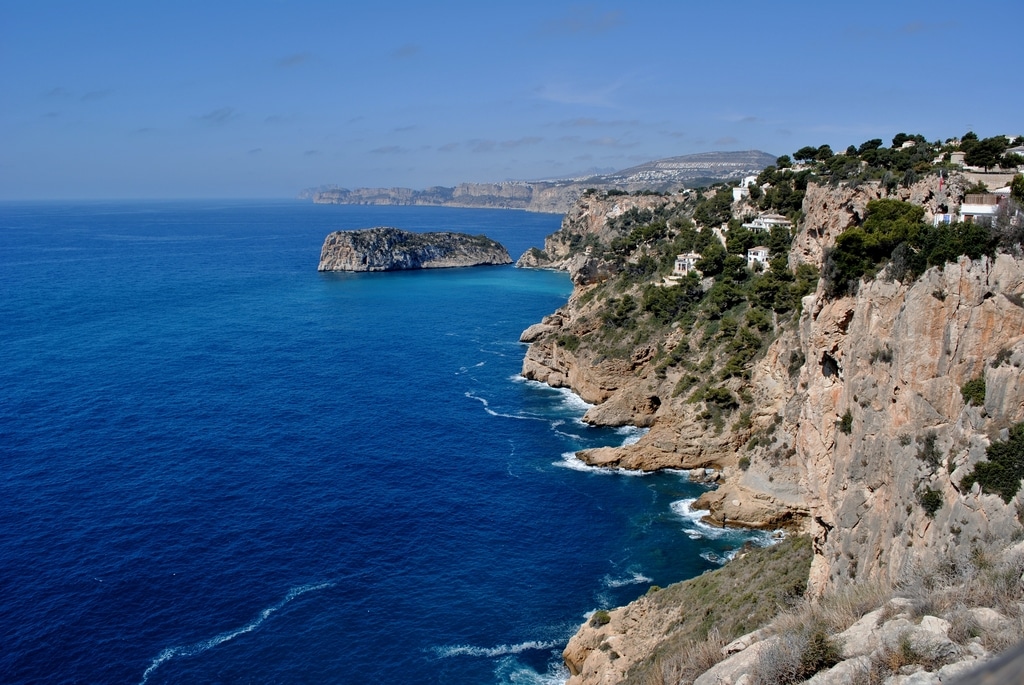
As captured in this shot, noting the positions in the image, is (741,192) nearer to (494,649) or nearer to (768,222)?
(768,222)

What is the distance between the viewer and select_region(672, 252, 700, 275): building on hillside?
7794 cm

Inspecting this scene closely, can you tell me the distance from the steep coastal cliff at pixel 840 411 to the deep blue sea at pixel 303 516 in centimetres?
384

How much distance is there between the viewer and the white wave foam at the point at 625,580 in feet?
127

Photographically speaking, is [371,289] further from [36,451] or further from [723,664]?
[723,664]

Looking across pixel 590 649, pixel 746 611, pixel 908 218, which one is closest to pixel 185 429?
pixel 590 649

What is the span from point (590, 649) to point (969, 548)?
17.5 meters

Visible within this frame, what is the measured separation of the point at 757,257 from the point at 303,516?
1764 inches

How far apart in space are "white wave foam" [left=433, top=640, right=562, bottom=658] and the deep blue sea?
11cm

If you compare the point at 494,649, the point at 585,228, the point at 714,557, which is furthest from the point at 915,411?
the point at 585,228

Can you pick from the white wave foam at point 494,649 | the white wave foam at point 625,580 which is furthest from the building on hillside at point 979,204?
the white wave foam at point 494,649

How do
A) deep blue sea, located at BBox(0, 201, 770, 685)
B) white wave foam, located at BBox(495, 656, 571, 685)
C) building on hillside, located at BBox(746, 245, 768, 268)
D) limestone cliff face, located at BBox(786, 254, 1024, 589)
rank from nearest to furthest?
limestone cliff face, located at BBox(786, 254, 1024, 589) < white wave foam, located at BBox(495, 656, 571, 685) < deep blue sea, located at BBox(0, 201, 770, 685) < building on hillside, located at BBox(746, 245, 768, 268)

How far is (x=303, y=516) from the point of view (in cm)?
4544

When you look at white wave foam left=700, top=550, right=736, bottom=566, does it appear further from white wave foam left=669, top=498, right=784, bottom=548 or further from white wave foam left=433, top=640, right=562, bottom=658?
white wave foam left=433, top=640, right=562, bottom=658

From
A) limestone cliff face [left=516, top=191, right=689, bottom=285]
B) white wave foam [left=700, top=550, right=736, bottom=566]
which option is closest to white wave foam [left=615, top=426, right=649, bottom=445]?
white wave foam [left=700, top=550, right=736, bottom=566]
